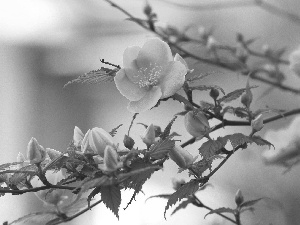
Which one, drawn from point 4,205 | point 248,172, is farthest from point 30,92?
point 248,172

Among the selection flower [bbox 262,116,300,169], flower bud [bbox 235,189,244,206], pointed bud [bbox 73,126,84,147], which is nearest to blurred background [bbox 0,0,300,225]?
flower [bbox 262,116,300,169]

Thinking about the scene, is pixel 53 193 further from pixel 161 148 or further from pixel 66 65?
pixel 66 65

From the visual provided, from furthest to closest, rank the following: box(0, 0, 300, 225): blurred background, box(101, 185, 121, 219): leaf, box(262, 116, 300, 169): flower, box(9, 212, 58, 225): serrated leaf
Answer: box(0, 0, 300, 225): blurred background < box(262, 116, 300, 169): flower < box(9, 212, 58, 225): serrated leaf < box(101, 185, 121, 219): leaf

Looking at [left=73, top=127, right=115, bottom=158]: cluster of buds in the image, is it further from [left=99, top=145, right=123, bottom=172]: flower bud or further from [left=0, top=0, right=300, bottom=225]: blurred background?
[left=0, top=0, right=300, bottom=225]: blurred background

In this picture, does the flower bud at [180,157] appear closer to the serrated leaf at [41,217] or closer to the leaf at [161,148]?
the leaf at [161,148]

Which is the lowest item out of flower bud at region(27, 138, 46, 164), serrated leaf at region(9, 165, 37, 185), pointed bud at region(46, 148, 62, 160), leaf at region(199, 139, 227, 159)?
serrated leaf at region(9, 165, 37, 185)

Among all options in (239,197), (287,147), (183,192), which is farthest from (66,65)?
(183,192)

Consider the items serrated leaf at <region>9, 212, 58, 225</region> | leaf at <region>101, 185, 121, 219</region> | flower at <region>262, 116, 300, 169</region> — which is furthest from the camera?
flower at <region>262, 116, 300, 169</region>
